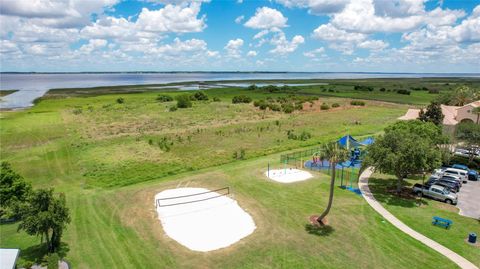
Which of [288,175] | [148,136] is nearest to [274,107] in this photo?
[148,136]

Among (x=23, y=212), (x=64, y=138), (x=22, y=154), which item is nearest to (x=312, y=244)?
(x=23, y=212)

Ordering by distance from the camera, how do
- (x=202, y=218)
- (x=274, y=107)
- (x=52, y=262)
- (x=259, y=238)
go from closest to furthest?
(x=52, y=262) → (x=259, y=238) → (x=202, y=218) → (x=274, y=107)

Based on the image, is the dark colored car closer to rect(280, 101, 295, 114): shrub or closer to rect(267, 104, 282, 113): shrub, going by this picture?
rect(280, 101, 295, 114): shrub

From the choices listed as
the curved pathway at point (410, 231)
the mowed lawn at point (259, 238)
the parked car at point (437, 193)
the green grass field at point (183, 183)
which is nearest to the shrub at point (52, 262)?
the green grass field at point (183, 183)

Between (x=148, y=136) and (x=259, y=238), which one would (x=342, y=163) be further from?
(x=148, y=136)

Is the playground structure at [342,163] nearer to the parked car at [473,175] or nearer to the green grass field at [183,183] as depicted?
the green grass field at [183,183]

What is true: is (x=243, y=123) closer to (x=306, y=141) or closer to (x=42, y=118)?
(x=306, y=141)
